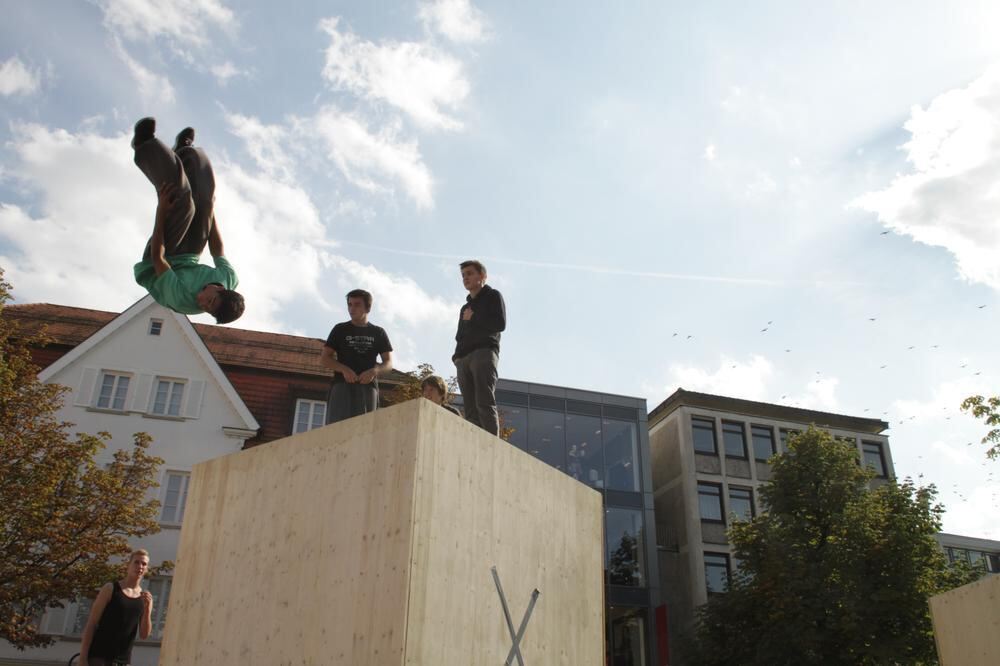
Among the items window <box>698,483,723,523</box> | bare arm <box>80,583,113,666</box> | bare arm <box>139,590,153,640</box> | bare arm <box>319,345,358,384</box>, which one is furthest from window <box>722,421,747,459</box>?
bare arm <box>80,583,113,666</box>

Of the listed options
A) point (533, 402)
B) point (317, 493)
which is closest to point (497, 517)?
point (317, 493)

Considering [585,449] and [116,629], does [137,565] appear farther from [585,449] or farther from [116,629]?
[585,449]

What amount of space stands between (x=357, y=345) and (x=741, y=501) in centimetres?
2996

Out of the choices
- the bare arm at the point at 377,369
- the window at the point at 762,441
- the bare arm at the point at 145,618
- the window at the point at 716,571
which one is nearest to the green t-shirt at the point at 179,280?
the bare arm at the point at 377,369

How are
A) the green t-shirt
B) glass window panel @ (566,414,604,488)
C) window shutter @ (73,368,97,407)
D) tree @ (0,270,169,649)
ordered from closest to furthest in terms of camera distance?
the green t-shirt → tree @ (0,270,169,649) → window shutter @ (73,368,97,407) → glass window panel @ (566,414,604,488)

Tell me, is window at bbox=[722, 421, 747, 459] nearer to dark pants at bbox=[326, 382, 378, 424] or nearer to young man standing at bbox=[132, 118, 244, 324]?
dark pants at bbox=[326, 382, 378, 424]

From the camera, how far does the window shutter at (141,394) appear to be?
2348 centimetres

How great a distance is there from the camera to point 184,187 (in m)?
5.04

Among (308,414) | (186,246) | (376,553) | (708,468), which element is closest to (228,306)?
(186,246)

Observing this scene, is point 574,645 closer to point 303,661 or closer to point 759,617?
point 303,661

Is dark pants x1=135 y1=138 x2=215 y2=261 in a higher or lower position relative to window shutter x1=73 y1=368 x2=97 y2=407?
lower

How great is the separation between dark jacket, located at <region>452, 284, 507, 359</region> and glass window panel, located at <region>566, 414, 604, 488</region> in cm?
2217

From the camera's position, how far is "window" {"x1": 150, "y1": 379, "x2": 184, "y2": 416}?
23797 mm

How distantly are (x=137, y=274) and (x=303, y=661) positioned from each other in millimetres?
2843
